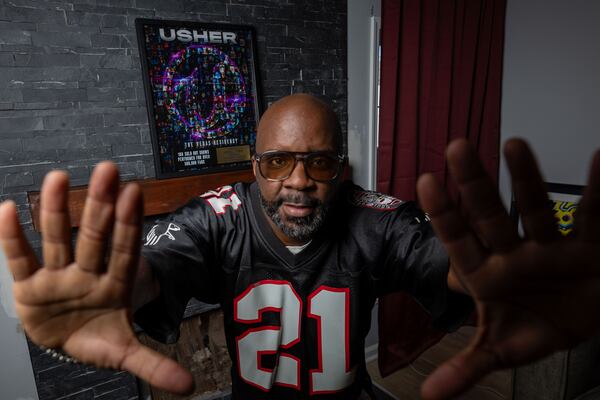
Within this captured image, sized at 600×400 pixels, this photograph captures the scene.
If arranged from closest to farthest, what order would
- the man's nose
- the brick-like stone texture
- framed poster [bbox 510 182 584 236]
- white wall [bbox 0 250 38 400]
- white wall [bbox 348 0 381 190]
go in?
the man's nose < the brick-like stone texture < white wall [bbox 0 250 38 400] < white wall [bbox 348 0 381 190] < framed poster [bbox 510 182 584 236]

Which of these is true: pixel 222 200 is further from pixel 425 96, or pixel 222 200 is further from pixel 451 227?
pixel 425 96

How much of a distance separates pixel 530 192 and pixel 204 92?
154 cm

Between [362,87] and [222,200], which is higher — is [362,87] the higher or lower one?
the higher one

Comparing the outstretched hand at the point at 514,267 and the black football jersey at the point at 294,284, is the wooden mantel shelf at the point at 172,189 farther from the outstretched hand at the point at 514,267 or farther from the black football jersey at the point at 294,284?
the outstretched hand at the point at 514,267

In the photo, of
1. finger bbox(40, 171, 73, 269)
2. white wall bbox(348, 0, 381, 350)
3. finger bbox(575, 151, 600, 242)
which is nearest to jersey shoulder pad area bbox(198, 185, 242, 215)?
finger bbox(40, 171, 73, 269)

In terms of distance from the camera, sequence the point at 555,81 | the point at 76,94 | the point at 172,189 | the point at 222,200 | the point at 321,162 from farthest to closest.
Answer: the point at 555,81, the point at 172,189, the point at 76,94, the point at 222,200, the point at 321,162

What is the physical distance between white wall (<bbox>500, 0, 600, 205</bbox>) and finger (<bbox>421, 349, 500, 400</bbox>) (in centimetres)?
242

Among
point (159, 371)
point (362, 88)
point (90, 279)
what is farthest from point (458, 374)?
point (362, 88)

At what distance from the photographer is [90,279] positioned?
57cm

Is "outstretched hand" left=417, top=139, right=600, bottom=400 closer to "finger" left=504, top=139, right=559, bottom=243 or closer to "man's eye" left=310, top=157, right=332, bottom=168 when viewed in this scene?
"finger" left=504, top=139, right=559, bottom=243

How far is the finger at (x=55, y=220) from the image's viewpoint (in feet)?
1.77

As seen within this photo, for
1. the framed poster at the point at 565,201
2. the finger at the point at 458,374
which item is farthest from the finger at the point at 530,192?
the framed poster at the point at 565,201

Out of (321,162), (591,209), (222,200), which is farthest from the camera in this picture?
(222,200)

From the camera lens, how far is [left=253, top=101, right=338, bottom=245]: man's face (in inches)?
41.0
